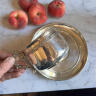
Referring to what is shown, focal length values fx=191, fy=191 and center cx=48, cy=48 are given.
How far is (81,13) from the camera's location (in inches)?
28.6

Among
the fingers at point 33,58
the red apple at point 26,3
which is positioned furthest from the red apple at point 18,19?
the fingers at point 33,58

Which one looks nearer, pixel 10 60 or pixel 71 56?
pixel 10 60

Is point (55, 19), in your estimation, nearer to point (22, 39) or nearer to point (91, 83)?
point (22, 39)

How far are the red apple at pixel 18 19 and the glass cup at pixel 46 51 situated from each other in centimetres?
9

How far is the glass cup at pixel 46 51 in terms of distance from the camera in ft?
2.01

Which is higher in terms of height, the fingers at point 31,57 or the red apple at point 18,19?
the red apple at point 18,19

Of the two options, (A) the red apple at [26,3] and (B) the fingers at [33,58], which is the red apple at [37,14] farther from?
(B) the fingers at [33,58]

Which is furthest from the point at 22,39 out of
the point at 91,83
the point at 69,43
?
the point at 91,83

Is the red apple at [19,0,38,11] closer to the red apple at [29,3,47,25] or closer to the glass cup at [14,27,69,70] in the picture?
the red apple at [29,3,47,25]

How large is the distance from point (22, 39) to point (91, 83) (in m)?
0.30

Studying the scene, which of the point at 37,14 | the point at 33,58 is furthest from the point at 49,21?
the point at 33,58

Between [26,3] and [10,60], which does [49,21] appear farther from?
[10,60]

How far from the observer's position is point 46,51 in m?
0.63

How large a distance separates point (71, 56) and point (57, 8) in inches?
7.2
